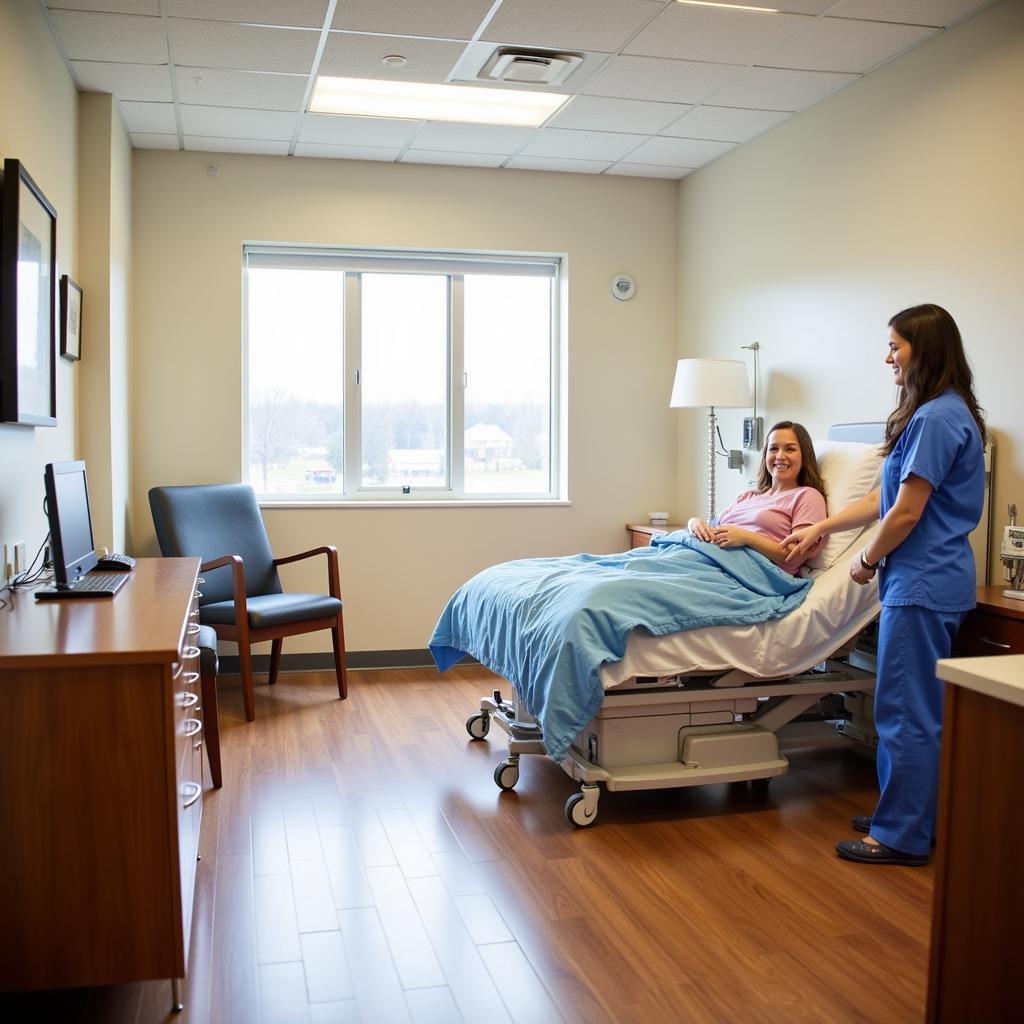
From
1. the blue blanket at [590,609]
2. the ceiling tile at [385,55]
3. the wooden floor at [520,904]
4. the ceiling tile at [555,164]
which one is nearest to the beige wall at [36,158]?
the ceiling tile at [385,55]

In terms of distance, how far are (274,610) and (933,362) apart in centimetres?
276

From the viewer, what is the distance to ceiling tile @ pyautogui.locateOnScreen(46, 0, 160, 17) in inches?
129

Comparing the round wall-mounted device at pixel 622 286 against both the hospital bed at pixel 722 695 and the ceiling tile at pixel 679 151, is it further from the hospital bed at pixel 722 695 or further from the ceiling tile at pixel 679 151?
the hospital bed at pixel 722 695

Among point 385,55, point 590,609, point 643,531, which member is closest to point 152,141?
point 385,55

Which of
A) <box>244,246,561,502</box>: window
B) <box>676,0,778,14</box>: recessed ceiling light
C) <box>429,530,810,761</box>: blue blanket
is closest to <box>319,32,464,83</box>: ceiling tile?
<box>676,0,778,14</box>: recessed ceiling light

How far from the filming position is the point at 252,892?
103 inches

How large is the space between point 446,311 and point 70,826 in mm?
3999

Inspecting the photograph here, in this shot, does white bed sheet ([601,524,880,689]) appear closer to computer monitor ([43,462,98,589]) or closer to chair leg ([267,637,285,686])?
computer monitor ([43,462,98,589])

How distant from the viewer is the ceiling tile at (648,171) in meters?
5.30

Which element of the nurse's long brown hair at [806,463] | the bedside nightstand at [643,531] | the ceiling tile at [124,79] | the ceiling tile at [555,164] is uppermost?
the ceiling tile at [555,164]

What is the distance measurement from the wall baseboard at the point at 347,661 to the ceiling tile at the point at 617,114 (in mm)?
2590

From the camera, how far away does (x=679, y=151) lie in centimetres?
501

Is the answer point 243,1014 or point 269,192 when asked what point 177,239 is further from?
point 243,1014

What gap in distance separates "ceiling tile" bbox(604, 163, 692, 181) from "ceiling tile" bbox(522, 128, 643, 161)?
0.18 metres
